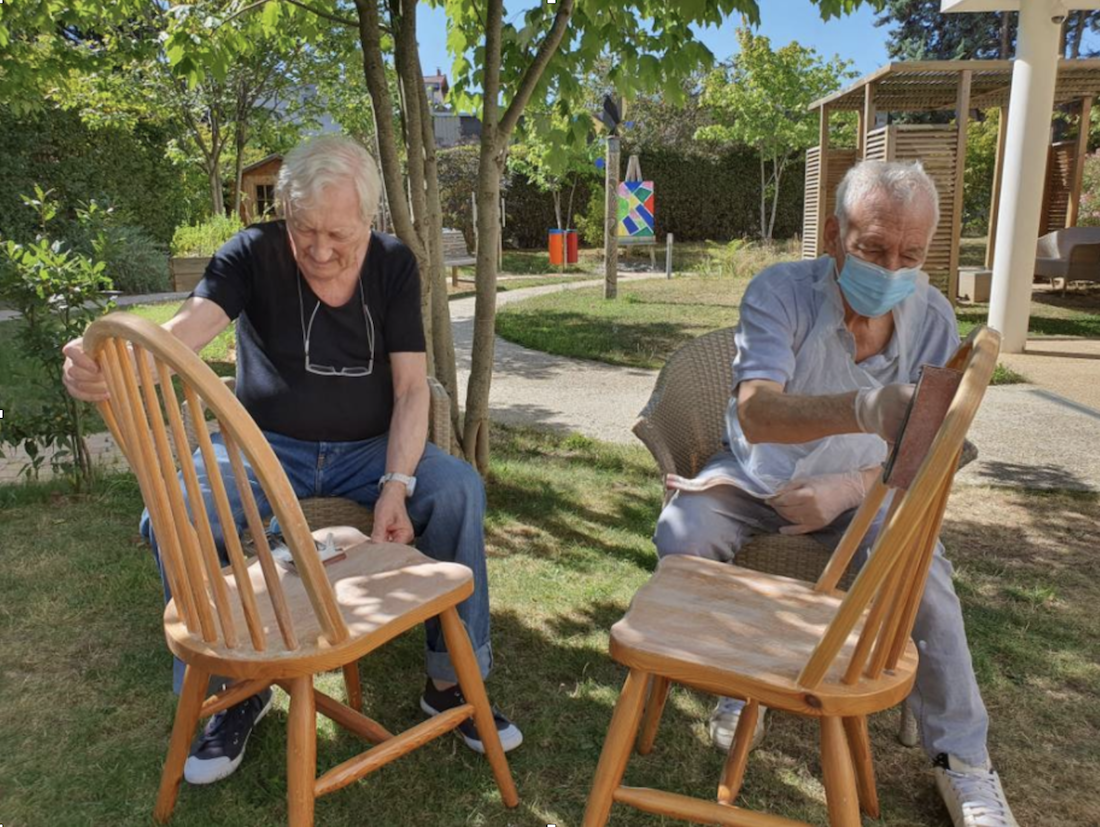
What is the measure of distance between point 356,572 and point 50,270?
8.64 ft

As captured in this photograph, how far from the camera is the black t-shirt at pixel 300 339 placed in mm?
2295

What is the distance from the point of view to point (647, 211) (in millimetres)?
13172

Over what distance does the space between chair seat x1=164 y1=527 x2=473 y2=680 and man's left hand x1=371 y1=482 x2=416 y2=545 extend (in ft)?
0.26

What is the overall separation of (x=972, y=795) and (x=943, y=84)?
1002cm

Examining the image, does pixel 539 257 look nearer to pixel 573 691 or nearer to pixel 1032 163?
pixel 1032 163

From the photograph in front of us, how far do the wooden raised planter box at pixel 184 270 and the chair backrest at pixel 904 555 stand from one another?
13003mm

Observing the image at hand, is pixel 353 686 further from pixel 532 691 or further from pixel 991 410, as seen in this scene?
pixel 991 410

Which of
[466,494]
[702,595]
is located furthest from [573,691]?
[702,595]

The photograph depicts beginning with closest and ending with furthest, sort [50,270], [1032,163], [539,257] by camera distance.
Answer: [50,270]
[1032,163]
[539,257]

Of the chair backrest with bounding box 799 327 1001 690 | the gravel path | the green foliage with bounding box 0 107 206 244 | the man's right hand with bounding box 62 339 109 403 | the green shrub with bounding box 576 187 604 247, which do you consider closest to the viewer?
the chair backrest with bounding box 799 327 1001 690

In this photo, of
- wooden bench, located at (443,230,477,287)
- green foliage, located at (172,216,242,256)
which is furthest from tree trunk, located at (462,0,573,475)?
wooden bench, located at (443,230,477,287)

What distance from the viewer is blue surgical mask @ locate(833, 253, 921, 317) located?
1882mm

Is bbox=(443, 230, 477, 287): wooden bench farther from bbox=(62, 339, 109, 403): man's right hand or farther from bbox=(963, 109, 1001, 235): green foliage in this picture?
bbox=(62, 339, 109, 403): man's right hand

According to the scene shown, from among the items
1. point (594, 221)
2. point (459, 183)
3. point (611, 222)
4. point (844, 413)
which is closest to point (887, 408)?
point (844, 413)
